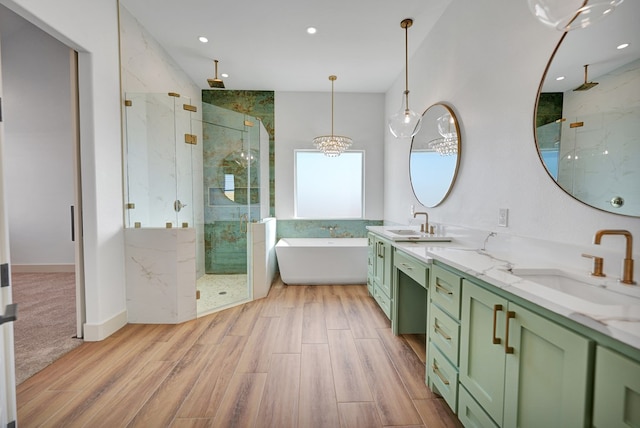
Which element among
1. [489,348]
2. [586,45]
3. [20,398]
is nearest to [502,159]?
[586,45]

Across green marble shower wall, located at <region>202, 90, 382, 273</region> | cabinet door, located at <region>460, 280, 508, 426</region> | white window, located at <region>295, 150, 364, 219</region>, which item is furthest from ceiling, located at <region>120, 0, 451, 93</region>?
cabinet door, located at <region>460, 280, 508, 426</region>

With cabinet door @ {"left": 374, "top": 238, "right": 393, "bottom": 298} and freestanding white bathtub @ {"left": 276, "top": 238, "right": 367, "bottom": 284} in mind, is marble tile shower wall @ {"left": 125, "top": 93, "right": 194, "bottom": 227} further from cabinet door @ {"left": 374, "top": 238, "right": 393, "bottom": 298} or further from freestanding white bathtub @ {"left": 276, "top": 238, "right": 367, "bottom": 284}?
cabinet door @ {"left": 374, "top": 238, "right": 393, "bottom": 298}

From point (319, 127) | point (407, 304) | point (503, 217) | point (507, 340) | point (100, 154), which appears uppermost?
point (319, 127)

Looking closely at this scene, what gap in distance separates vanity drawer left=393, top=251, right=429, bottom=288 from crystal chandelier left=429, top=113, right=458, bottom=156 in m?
1.09

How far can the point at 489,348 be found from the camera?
47.9 inches

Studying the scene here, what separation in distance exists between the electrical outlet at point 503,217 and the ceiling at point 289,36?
201cm

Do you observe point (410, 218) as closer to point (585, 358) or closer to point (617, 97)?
point (617, 97)

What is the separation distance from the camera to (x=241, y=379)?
1873 mm

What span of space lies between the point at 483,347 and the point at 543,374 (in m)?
0.32

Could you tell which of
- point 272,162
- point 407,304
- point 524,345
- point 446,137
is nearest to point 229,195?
point 272,162

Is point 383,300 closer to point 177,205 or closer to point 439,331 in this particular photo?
point 439,331

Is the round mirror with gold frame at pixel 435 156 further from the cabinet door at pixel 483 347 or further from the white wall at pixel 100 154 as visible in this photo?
the white wall at pixel 100 154

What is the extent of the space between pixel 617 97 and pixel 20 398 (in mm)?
3588

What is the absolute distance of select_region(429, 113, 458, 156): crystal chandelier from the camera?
244cm
